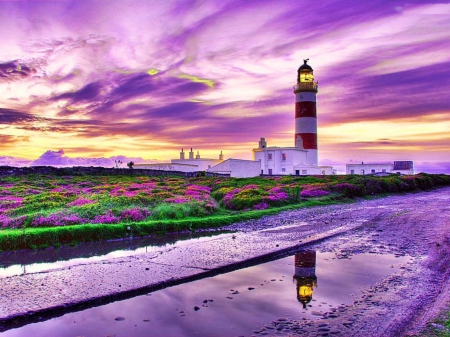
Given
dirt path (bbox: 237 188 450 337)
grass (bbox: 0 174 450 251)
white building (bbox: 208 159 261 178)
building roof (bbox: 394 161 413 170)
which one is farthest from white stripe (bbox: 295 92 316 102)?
dirt path (bbox: 237 188 450 337)

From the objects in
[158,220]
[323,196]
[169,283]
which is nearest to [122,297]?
[169,283]

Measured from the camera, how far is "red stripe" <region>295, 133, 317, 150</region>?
6506 cm

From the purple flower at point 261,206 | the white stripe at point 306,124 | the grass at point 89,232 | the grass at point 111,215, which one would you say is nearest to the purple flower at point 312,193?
the grass at point 111,215

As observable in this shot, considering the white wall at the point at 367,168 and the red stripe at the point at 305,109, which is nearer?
the red stripe at the point at 305,109

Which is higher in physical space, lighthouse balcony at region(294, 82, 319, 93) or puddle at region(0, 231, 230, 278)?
lighthouse balcony at region(294, 82, 319, 93)

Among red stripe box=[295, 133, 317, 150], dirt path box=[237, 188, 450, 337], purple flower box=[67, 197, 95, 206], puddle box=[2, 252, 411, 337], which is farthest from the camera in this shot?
red stripe box=[295, 133, 317, 150]

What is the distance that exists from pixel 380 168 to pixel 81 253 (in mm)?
75418

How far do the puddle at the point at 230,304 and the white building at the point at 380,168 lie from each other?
72801mm

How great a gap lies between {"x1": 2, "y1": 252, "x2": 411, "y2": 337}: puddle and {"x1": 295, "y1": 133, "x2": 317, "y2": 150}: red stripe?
56674 millimetres

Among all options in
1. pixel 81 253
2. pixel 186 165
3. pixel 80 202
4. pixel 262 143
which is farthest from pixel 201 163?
pixel 81 253

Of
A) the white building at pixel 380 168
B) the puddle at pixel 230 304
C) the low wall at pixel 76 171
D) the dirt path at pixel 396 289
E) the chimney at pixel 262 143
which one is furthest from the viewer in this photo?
the white building at pixel 380 168

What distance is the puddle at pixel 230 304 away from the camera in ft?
19.8

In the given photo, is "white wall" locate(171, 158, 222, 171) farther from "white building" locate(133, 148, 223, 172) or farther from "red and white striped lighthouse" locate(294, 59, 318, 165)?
"red and white striped lighthouse" locate(294, 59, 318, 165)

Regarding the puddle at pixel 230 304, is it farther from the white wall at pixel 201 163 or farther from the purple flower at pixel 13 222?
the white wall at pixel 201 163
